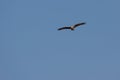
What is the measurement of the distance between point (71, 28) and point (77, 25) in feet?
5.49

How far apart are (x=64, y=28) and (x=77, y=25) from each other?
3396 mm

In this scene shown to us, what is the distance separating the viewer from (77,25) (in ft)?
268

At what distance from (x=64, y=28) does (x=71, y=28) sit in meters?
1.82

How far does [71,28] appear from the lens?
82125 mm

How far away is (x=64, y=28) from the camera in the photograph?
82688mm
